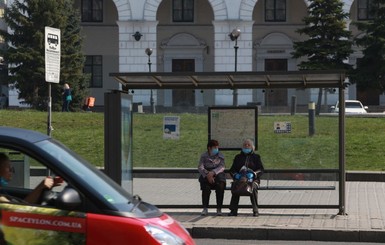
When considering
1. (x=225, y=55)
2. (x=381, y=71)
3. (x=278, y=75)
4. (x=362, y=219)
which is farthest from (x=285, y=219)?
(x=225, y=55)

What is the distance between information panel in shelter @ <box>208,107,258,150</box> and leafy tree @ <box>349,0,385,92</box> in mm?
34272

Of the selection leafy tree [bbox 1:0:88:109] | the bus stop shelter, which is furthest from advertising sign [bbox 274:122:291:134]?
leafy tree [bbox 1:0:88:109]

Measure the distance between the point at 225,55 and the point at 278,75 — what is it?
1820 inches

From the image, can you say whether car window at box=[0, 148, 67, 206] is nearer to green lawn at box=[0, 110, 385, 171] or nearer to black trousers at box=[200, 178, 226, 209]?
black trousers at box=[200, 178, 226, 209]

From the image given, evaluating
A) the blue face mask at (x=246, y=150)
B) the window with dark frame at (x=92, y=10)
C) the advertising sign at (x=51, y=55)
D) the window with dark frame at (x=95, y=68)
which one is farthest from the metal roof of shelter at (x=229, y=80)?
the window with dark frame at (x=92, y=10)

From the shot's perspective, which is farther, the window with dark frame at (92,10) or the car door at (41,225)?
the window with dark frame at (92,10)

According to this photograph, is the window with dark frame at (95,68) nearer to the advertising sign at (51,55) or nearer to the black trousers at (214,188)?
the advertising sign at (51,55)

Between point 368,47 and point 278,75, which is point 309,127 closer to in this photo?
point 278,75

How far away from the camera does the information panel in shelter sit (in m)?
14.9

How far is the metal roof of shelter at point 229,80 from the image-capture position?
45.6ft

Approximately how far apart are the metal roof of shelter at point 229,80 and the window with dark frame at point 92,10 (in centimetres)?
4915

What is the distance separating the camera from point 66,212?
6.08 m

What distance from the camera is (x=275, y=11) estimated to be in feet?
205

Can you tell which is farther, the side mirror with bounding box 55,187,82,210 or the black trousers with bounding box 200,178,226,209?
the black trousers with bounding box 200,178,226,209
